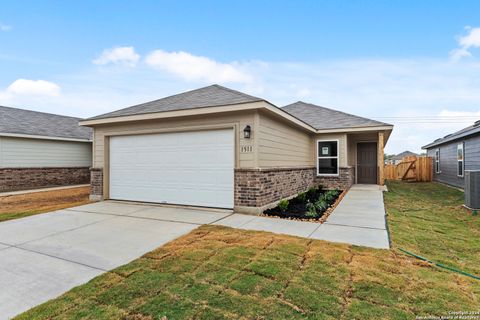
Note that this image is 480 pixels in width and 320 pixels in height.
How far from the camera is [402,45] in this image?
37.4ft

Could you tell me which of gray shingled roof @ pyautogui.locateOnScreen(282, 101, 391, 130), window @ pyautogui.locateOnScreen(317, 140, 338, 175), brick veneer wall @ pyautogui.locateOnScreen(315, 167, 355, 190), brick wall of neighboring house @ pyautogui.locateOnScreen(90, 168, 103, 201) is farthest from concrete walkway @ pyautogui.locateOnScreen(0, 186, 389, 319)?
gray shingled roof @ pyautogui.locateOnScreen(282, 101, 391, 130)

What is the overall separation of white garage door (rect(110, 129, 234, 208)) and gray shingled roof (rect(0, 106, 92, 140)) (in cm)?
727

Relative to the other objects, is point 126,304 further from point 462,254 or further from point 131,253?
point 462,254

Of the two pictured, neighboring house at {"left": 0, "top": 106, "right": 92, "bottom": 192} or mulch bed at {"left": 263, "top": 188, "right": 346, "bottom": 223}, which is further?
neighboring house at {"left": 0, "top": 106, "right": 92, "bottom": 192}

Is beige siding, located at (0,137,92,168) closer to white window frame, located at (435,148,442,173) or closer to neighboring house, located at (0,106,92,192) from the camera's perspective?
neighboring house, located at (0,106,92,192)

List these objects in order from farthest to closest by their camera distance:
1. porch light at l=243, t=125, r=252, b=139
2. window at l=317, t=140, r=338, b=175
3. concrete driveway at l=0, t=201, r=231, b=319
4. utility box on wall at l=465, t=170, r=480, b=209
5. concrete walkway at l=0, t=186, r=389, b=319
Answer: window at l=317, t=140, r=338, b=175, utility box on wall at l=465, t=170, r=480, b=209, porch light at l=243, t=125, r=252, b=139, concrete walkway at l=0, t=186, r=389, b=319, concrete driveway at l=0, t=201, r=231, b=319

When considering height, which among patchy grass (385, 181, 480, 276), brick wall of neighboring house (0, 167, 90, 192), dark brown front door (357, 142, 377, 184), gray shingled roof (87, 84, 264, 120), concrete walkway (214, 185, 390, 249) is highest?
gray shingled roof (87, 84, 264, 120)

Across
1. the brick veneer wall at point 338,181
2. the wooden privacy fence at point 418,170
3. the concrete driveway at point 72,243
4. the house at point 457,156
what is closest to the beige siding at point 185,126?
the concrete driveway at point 72,243

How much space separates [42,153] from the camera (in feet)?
41.9

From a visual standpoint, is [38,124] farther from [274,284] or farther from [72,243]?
[274,284]

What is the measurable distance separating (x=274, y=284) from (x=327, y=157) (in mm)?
9568

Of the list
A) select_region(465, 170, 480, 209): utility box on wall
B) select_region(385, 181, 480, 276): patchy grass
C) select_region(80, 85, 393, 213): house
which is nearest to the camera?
select_region(385, 181, 480, 276): patchy grass

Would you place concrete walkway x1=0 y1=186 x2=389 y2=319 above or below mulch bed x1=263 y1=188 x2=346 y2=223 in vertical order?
below

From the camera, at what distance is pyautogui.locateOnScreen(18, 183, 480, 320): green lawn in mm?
2219
